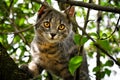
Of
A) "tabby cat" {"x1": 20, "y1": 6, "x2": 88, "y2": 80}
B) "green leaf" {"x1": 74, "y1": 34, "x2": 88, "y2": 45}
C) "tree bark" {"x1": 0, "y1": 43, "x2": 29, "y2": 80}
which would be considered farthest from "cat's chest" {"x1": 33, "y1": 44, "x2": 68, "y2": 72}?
"green leaf" {"x1": 74, "y1": 34, "x2": 88, "y2": 45}

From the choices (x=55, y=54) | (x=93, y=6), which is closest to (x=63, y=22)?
(x=55, y=54)

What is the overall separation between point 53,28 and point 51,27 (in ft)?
0.11

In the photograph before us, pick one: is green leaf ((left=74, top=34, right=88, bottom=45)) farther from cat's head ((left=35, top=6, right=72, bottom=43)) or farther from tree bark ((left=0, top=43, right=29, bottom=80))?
cat's head ((left=35, top=6, right=72, bottom=43))

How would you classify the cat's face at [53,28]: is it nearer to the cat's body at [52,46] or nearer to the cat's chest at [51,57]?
the cat's body at [52,46]

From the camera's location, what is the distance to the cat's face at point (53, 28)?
3.54 m

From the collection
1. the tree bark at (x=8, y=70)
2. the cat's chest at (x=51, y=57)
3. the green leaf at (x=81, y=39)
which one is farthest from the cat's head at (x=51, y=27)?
the green leaf at (x=81, y=39)

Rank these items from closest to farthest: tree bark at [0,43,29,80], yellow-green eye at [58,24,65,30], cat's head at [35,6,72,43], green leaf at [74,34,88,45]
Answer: green leaf at [74,34,88,45] < tree bark at [0,43,29,80] < cat's head at [35,6,72,43] < yellow-green eye at [58,24,65,30]

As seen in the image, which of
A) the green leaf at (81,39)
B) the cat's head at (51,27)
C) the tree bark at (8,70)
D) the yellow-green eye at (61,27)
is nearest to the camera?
the green leaf at (81,39)

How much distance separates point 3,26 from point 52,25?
59cm

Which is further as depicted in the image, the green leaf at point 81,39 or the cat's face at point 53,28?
the cat's face at point 53,28

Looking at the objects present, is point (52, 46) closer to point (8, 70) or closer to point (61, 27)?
point (61, 27)

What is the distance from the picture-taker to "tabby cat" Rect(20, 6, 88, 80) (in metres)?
3.53

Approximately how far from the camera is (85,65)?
3.92 metres

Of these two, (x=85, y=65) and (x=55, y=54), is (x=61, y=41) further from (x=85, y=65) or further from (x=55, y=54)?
Answer: (x=85, y=65)
